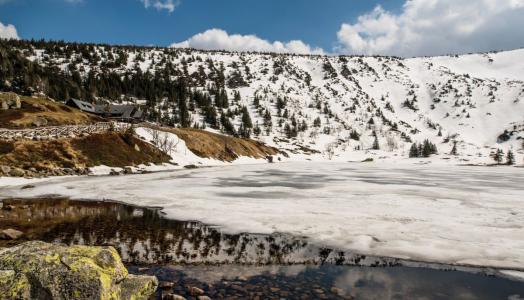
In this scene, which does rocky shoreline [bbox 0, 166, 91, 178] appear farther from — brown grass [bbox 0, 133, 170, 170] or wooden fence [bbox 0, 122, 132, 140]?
wooden fence [bbox 0, 122, 132, 140]

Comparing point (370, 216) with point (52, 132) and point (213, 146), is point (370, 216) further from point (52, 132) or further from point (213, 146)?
point (213, 146)

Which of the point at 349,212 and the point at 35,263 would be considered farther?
the point at 349,212

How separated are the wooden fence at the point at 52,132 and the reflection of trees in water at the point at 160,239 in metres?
33.8

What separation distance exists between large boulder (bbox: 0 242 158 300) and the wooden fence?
48.7 m

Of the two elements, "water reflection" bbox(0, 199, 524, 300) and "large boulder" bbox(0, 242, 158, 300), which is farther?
"water reflection" bbox(0, 199, 524, 300)

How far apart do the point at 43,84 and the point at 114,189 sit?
141840mm

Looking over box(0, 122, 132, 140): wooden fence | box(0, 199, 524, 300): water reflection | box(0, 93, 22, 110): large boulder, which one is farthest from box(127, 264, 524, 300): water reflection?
box(0, 93, 22, 110): large boulder

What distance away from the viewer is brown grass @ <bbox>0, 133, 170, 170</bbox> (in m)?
44.6

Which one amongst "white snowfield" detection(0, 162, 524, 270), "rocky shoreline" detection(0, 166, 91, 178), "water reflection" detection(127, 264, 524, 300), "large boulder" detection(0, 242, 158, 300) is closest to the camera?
"large boulder" detection(0, 242, 158, 300)

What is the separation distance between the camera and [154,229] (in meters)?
17.2

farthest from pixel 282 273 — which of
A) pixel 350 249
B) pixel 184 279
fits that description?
pixel 350 249

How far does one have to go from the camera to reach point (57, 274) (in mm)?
7285

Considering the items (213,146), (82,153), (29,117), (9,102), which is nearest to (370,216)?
(82,153)

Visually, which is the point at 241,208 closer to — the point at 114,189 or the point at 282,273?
the point at 282,273
